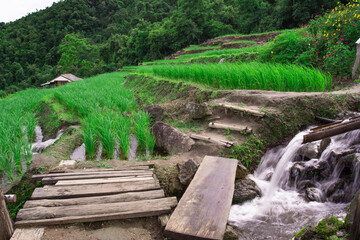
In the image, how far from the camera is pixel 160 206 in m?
2.29

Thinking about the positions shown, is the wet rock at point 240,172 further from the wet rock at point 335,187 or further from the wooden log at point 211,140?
the wet rock at point 335,187

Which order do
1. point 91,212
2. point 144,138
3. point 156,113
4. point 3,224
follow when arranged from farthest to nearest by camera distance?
1. point 156,113
2. point 144,138
3. point 91,212
4. point 3,224

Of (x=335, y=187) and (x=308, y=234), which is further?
(x=335, y=187)

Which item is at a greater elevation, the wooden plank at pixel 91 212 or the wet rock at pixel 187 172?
the wooden plank at pixel 91 212

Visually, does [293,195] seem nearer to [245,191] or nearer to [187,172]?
[245,191]

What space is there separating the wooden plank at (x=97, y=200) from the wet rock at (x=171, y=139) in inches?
68.6

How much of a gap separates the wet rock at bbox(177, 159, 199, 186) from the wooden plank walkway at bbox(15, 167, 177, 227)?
513 mm

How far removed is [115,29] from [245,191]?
56.9 m

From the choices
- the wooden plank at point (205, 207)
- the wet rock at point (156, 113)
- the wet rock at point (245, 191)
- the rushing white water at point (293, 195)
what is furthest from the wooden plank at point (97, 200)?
the wet rock at point (156, 113)

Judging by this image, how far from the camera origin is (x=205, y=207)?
2.05 meters

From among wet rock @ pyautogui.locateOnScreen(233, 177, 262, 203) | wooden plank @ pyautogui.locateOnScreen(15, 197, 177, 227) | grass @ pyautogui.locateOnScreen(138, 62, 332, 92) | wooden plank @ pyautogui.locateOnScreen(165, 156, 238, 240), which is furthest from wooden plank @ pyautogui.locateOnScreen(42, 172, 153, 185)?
grass @ pyautogui.locateOnScreen(138, 62, 332, 92)

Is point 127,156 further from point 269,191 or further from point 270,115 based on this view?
point 270,115

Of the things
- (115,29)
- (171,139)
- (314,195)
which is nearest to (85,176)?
(171,139)

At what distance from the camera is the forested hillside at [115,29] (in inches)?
1131
